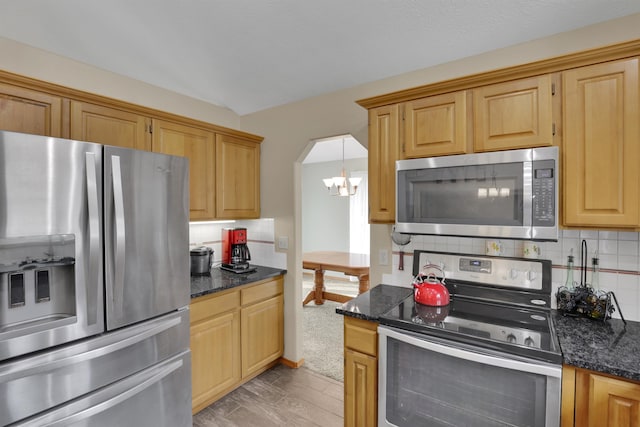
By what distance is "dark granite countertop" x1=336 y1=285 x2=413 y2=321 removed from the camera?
1776mm

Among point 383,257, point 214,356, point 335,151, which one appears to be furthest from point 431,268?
point 335,151

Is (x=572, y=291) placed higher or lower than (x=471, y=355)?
higher

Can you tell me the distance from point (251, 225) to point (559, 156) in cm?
262

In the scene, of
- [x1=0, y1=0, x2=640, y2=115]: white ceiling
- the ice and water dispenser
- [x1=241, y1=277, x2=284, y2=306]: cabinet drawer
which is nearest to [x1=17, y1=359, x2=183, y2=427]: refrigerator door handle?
the ice and water dispenser

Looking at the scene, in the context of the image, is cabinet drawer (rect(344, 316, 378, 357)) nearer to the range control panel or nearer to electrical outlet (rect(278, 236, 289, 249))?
the range control panel

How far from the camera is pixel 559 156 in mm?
1557

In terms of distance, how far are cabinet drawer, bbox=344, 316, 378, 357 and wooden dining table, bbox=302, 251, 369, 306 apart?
7.28 ft

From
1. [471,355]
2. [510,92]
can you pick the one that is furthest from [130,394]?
[510,92]

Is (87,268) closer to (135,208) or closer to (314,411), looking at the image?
(135,208)

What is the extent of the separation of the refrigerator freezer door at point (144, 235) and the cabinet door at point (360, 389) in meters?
1.10

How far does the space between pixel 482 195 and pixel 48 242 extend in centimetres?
209

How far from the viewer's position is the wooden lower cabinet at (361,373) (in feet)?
5.71

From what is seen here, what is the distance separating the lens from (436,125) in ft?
6.15

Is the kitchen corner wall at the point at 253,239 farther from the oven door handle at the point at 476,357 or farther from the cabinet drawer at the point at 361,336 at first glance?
the oven door handle at the point at 476,357
